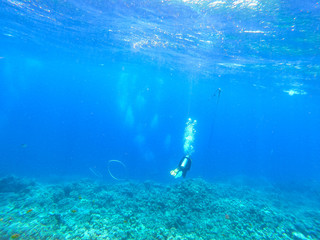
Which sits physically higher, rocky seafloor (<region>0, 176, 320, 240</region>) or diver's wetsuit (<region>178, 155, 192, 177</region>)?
diver's wetsuit (<region>178, 155, 192, 177</region>)

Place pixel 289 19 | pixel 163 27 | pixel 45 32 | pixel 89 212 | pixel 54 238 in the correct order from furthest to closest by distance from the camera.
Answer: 1. pixel 45 32
2. pixel 163 27
3. pixel 289 19
4. pixel 89 212
5. pixel 54 238

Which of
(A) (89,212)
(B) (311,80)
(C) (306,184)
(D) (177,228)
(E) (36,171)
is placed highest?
(B) (311,80)

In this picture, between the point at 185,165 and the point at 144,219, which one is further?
the point at 185,165

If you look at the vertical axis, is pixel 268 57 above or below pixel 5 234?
above

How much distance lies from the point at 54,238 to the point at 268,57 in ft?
58.0

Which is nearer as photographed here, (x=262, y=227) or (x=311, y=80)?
(x=262, y=227)

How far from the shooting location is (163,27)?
1254cm

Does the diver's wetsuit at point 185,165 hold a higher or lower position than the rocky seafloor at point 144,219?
higher

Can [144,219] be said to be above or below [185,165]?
below

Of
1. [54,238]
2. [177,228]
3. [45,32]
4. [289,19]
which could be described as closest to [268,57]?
[289,19]

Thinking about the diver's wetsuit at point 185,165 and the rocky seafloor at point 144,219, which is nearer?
the rocky seafloor at point 144,219

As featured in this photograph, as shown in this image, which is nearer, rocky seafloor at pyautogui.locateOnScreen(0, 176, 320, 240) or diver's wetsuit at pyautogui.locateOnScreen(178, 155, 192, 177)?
rocky seafloor at pyautogui.locateOnScreen(0, 176, 320, 240)

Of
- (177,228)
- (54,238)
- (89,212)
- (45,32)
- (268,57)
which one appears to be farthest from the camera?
(45,32)

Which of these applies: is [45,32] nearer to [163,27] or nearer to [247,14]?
[163,27]
